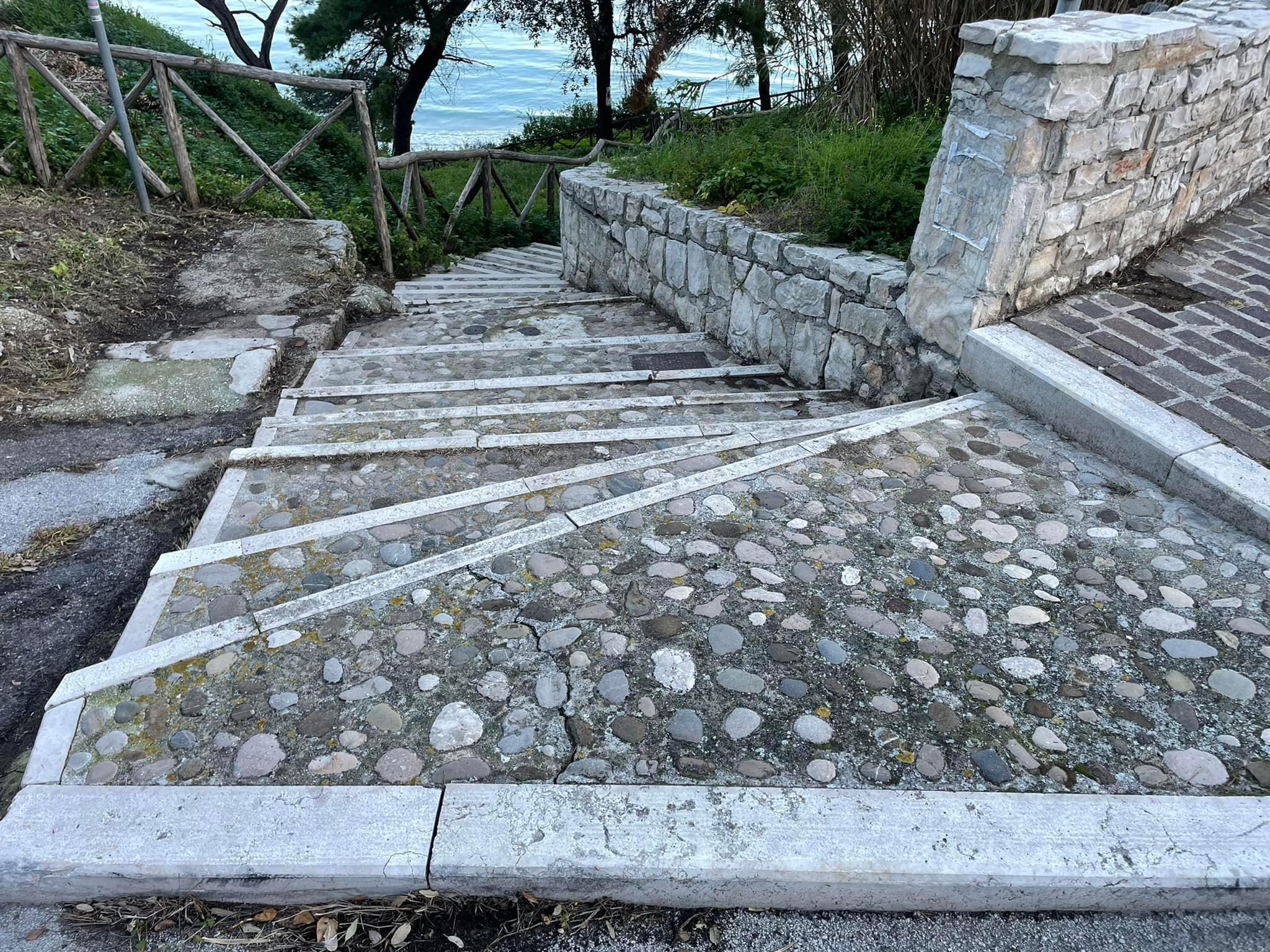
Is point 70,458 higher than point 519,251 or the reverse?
higher

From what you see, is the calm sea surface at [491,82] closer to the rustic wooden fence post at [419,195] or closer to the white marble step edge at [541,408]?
the rustic wooden fence post at [419,195]

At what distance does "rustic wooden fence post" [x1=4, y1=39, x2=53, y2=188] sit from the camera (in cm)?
564

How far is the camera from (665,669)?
192 cm

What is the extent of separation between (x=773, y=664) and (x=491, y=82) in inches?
1404

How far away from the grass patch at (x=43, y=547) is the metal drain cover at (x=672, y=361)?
8.87ft

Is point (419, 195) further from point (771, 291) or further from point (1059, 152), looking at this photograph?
point (1059, 152)

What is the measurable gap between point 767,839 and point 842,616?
70cm

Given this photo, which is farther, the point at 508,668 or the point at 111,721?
the point at 508,668

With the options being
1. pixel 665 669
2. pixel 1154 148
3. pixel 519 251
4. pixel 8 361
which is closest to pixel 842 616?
pixel 665 669

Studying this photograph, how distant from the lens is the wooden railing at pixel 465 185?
27.1ft

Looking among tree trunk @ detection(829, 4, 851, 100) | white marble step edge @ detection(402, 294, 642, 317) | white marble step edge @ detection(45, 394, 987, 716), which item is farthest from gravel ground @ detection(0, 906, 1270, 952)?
tree trunk @ detection(829, 4, 851, 100)

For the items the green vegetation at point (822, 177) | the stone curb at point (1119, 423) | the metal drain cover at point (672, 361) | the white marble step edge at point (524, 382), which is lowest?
the metal drain cover at point (672, 361)

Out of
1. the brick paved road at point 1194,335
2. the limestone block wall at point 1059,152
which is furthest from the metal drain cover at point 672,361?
the brick paved road at point 1194,335

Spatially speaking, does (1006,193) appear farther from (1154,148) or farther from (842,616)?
(842,616)
